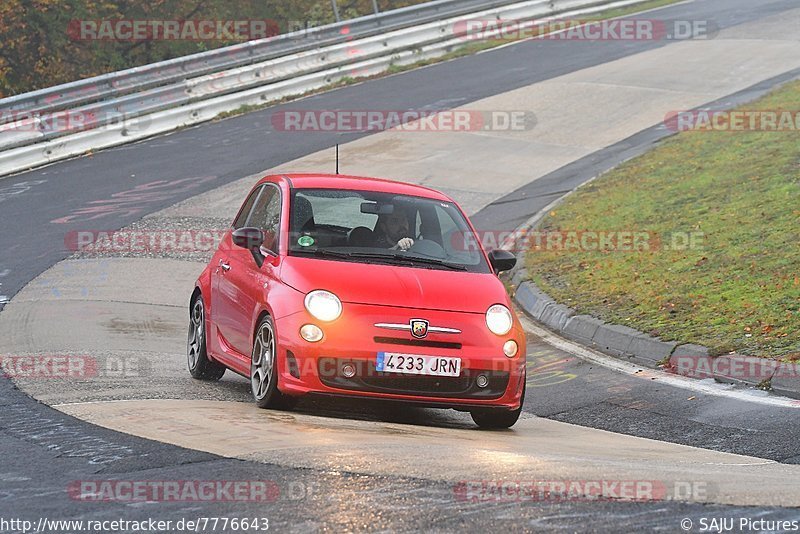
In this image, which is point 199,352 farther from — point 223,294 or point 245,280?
point 245,280

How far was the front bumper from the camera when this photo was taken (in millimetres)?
8117

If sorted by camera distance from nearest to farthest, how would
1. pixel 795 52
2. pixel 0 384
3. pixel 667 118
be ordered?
pixel 0 384
pixel 667 118
pixel 795 52

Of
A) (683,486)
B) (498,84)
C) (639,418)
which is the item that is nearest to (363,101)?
(498,84)

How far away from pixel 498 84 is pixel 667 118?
13.5 ft

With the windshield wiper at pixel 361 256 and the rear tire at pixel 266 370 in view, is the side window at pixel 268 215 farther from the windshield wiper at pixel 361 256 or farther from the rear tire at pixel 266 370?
the rear tire at pixel 266 370

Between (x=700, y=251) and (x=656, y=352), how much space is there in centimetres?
296

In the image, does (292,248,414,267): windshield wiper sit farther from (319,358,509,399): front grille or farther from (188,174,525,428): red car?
(319,358,509,399): front grille

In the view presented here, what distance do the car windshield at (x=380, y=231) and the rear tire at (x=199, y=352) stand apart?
151 cm

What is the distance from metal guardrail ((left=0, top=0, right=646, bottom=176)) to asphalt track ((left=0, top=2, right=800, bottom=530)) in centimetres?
65

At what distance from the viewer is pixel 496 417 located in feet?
28.5

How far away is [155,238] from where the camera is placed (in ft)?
55.8

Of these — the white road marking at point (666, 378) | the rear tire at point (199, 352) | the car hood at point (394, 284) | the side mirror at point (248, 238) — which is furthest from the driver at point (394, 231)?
the white road marking at point (666, 378)

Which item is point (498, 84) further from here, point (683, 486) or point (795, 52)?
point (683, 486)

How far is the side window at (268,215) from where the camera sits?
9.32 metres
